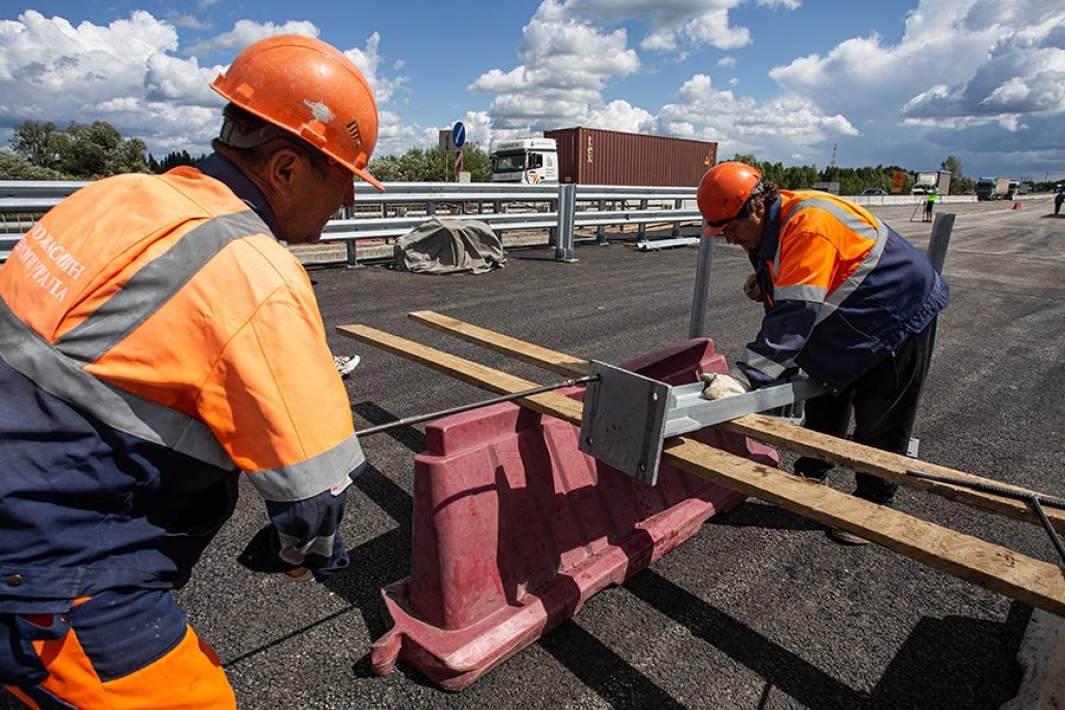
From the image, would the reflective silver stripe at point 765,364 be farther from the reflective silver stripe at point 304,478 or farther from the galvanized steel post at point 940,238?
the reflective silver stripe at point 304,478

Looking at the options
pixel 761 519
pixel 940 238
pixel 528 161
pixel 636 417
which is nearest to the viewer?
pixel 636 417

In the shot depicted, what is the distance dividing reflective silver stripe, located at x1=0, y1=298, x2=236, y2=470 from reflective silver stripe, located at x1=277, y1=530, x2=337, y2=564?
0.32m

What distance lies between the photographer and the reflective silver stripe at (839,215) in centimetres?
300

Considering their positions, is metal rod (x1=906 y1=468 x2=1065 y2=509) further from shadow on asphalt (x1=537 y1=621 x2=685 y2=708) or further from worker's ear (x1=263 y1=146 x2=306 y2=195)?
worker's ear (x1=263 y1=146 x2=306 y2=195)

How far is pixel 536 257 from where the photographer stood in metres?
12.4

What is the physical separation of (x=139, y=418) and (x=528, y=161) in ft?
77.8

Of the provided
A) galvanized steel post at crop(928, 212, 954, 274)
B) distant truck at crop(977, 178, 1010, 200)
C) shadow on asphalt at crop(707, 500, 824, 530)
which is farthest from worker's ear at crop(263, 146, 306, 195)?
distant truck at crop(977, 178, 1010, 200)

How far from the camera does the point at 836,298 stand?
3066 millimetres

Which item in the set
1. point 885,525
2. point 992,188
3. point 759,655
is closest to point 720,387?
point 885,525

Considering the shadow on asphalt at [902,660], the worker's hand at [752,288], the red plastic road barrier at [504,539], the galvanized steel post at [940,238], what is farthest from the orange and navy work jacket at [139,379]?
the galvanized steel post at [940,238]

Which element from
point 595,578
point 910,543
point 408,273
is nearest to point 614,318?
point 408,273

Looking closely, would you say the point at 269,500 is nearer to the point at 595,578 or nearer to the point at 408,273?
the point at 595,578

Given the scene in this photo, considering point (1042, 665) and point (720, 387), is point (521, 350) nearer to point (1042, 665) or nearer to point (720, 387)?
point (720, 387)

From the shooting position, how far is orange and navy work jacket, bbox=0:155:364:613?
114cm
